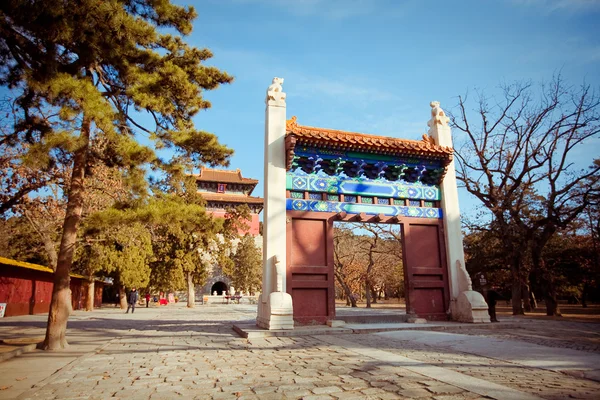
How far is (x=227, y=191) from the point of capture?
→ 4219cm

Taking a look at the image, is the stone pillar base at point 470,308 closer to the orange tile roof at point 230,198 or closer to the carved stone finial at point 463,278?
the carved stone finial at point 463,278

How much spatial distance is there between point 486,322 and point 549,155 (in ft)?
30.7

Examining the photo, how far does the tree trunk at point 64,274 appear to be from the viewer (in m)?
6.96

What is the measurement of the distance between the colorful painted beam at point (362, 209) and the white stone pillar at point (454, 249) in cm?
45

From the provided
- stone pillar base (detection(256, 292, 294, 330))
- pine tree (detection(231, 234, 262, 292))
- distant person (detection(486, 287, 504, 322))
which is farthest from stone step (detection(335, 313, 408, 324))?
pine tree (detection(231, 234, 262, 292))

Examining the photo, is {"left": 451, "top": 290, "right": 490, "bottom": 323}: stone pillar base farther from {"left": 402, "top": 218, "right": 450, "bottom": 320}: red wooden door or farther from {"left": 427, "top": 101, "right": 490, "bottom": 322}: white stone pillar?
{"left": 402, "top": 218, "right": 450, "bottom": 320}: red wooden door

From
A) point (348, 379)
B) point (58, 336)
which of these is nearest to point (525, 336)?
point (348, 379)

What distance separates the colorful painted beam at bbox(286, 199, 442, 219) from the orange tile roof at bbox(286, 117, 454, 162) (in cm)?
155

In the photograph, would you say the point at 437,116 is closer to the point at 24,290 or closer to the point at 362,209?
the point at 362,209

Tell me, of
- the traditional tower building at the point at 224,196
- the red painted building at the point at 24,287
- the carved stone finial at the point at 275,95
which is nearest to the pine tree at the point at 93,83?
the carved stone finial at the point at 275,95

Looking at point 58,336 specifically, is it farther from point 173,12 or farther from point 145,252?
point 145,252

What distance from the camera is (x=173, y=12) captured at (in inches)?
296

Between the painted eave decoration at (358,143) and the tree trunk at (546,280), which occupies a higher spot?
the painted eave decoration at (358,143)

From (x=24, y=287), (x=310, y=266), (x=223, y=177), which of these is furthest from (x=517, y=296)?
(x=223, y=177)
